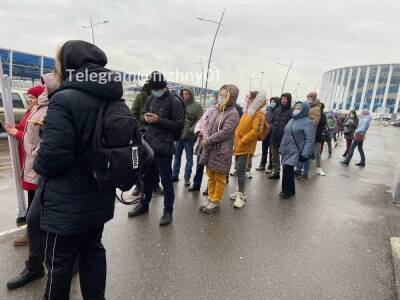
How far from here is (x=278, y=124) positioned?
691 centimetres

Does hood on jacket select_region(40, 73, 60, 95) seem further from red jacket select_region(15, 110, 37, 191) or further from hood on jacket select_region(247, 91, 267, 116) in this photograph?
hood on jacket select_region(247, 91, 267, 116)

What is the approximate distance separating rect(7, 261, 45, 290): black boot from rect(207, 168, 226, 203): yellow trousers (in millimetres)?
2512

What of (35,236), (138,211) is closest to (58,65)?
(35,236)

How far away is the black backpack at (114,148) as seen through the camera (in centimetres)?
187

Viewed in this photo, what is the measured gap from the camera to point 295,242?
3814mm

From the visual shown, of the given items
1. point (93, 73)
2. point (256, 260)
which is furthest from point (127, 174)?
point (256, 260)

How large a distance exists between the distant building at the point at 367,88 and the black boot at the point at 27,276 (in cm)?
9793

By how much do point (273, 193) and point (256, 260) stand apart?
108 inches

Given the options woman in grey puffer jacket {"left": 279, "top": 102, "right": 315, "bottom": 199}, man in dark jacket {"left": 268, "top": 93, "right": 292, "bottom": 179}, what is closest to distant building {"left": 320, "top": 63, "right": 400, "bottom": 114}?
man in dark jacket {"left": 268, "top": 93, "right": 292, "bottom": 179}

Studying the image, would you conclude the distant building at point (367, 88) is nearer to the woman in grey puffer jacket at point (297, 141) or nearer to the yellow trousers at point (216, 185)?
the woman in grey puffer jacket at point (297, 141)

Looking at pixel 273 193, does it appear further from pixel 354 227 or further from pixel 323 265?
pixel 323 265

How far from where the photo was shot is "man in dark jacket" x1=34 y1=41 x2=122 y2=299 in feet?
5.95

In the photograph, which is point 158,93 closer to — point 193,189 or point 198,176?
point 198,176

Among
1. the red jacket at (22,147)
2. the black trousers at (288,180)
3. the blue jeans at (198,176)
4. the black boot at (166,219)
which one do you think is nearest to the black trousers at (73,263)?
the red jacket at (22,147)
